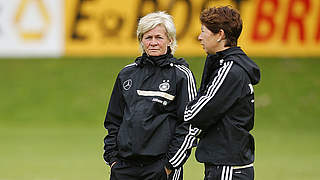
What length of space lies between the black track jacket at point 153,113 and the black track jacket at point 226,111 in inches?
13.5

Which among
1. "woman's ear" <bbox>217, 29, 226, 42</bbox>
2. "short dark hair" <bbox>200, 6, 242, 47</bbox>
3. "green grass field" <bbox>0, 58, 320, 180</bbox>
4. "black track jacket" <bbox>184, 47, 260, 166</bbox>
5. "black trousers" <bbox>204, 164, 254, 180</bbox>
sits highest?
"green grass field" <bbox>0, 58, 320, 180</bbox>

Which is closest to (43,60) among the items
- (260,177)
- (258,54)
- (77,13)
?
(77,13)

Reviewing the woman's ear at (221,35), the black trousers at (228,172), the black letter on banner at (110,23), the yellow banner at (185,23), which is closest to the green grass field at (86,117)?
the yellow banner at (185,23)

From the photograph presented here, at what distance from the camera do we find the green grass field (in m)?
11.9

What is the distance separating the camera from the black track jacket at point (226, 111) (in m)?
4.88

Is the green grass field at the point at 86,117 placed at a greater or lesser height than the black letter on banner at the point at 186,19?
lesser

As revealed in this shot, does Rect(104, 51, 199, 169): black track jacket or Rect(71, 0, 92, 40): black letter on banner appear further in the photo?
Rect(71, 0, 92, 40): black letter on banner

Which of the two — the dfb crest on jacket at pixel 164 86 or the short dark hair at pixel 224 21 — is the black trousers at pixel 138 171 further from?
the short dark hair at pixel 224 21

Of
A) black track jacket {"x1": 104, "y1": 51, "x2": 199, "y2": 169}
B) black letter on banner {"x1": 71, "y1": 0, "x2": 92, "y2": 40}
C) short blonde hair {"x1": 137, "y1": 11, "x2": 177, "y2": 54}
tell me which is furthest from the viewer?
black letter on banner {"x1": 71, "y1": 0, "x2": 92, "y2": 40}

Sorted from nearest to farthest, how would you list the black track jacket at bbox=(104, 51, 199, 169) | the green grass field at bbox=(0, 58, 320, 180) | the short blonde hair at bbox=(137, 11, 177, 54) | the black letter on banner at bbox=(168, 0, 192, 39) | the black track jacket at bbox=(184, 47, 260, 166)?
the black track jacket at bbox=(184, 47, 260, 166) < the black track jacket at bbox=(104, 51, 199, 169) < the short blonde hair at bbox=(137, 11, 177, 54) < the green grass field at bbox=(0, 58, 320, 180) < the black letter on banner at bbox=(168, 0, 192, 39)

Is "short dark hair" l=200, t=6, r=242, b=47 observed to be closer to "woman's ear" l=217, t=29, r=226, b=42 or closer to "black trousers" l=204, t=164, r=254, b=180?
"woman's ear" l=217, t=29, r=226, b=42

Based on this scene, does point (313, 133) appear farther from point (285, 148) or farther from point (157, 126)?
point (157, 126)

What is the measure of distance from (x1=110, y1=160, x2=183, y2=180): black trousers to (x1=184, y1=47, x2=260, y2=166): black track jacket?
1.54 ft

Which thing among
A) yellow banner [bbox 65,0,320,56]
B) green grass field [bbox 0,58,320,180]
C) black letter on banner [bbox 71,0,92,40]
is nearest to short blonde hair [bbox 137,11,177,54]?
green grass field [bbox 0,58,320,180]
